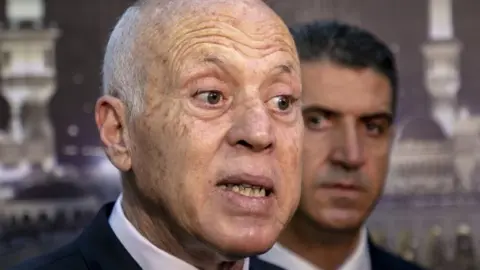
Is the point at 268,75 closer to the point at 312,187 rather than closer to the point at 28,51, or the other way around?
the point at 312,187

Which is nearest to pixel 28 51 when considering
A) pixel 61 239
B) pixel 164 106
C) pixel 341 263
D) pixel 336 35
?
pixel 61 239

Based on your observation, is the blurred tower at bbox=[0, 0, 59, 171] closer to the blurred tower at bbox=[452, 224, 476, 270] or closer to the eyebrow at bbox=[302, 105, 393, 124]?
the eyebrow at bbox=[302, 105, 393, 124]

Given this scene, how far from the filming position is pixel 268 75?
1.06m

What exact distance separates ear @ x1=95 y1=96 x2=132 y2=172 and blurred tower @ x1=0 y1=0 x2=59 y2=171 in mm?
1000

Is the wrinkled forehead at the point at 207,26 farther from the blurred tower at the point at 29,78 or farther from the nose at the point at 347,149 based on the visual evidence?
the blurred tower at the point at 29,78

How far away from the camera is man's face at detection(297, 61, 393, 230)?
5.13 feet

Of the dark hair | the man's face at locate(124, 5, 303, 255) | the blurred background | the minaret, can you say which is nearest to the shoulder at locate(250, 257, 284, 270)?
the man's face at locate(124, 5, 303, 255)

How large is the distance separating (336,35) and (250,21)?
0.62 metres

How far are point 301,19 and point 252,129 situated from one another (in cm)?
109

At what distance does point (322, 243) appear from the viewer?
5.22 feet

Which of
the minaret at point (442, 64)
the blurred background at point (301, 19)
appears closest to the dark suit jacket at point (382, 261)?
the blurred background at point (301, 19)

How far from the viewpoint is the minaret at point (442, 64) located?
2113mm

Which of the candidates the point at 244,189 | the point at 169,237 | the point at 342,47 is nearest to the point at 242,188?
the point at 244,189

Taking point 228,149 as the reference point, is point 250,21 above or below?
above
